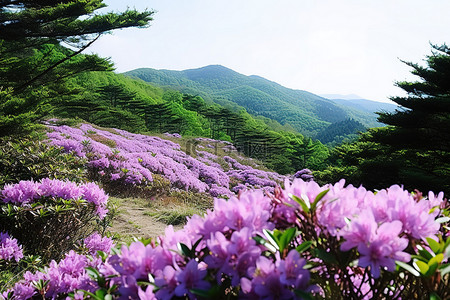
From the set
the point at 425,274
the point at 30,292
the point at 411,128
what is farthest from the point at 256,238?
the point at 411,128

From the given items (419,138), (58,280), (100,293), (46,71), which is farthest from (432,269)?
(419,138)

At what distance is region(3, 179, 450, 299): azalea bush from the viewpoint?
0.81 meters

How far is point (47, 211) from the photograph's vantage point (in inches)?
109

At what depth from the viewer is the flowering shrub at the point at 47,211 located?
109 inches

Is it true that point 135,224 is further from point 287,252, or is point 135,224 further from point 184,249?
point 287,252

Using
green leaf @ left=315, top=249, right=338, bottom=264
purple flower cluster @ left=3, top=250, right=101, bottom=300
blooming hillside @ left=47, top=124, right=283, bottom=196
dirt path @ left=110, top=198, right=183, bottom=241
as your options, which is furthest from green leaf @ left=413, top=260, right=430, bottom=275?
blooming hillside @ left=47, top=124, right=283, bottom=196

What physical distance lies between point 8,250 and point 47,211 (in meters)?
0.44

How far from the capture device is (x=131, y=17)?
445 inches

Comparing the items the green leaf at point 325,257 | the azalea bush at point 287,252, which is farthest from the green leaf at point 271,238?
the green leaf at point 325,257

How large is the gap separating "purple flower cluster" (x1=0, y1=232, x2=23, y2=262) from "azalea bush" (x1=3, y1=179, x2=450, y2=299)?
1.78 metres

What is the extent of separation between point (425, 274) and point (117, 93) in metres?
52.6

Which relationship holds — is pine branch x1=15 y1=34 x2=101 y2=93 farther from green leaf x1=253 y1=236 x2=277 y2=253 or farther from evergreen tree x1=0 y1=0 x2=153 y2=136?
green leaf x1=253 y1=236 x2=277 y2=253

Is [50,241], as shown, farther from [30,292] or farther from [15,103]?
[15,103]

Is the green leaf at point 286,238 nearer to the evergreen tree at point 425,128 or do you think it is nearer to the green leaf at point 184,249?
the green leaf at point 184,249
